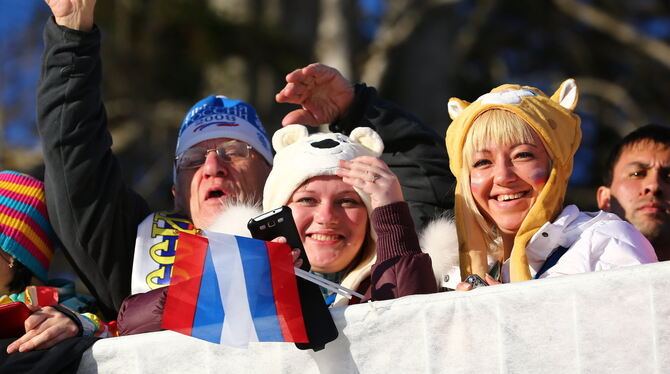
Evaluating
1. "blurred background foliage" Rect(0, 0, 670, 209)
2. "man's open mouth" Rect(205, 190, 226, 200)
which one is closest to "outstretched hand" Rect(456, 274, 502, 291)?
"man's open mouth" Rect(205, 190, 226, 200)

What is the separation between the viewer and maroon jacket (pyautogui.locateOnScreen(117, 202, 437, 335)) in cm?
282

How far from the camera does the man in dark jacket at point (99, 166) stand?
11.8 ft

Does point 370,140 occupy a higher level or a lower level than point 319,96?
lower

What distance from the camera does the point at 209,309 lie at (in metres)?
2.57

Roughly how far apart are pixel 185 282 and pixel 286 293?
24 centimetres

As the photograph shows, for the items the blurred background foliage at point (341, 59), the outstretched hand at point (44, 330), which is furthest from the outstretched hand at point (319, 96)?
the blurred background foliage at point (341, 59)

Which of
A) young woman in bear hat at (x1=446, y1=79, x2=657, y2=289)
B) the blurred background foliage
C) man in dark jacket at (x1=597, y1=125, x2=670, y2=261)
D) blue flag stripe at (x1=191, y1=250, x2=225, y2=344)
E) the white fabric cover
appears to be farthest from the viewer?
the blurred background foliage

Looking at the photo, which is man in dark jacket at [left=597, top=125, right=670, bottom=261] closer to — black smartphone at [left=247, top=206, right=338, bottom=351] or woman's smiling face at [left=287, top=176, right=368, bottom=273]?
woman's smiling face at [left=287, top=176, right=368, bottom=273]

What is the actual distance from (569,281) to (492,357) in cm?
25

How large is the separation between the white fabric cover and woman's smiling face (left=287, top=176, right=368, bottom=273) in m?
0.58

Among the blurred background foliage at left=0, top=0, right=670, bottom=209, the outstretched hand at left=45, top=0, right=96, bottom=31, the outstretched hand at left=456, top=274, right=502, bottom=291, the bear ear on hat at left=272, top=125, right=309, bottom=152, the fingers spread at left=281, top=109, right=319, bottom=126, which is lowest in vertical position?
the outstretched hand at left=456, top=274, right=502, bottom=291

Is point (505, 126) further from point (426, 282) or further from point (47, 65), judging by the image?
point (47, 65)

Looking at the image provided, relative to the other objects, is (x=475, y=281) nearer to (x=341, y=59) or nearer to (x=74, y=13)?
(x=74, y=13)

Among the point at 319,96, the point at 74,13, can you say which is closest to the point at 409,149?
the point at 319,96
